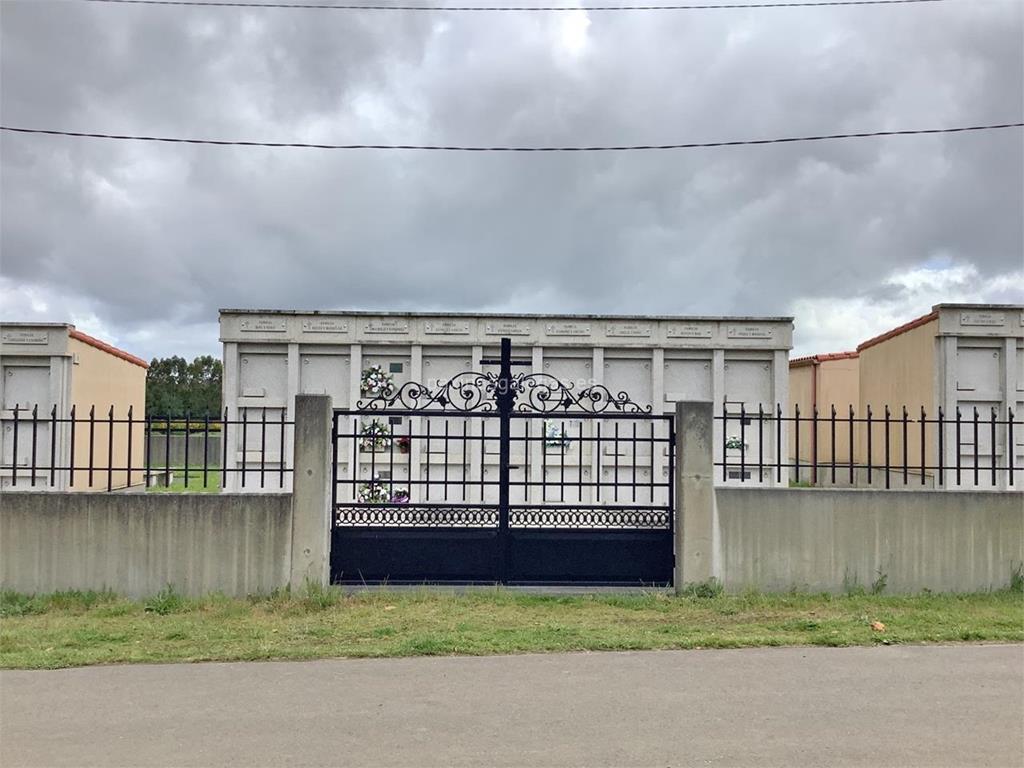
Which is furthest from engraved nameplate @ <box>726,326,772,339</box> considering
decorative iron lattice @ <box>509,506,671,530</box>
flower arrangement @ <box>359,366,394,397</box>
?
flower arrangement @ <box>359,366,394,397</box>

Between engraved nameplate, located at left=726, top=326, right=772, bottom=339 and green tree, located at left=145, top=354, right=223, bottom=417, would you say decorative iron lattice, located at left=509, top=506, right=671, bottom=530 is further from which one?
green tree, located at left=145, top=354, right=223, bottom=417

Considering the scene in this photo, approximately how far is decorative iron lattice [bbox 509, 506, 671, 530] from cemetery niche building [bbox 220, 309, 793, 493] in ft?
12.1

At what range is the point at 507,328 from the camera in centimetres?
1095

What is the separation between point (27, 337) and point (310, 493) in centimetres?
722

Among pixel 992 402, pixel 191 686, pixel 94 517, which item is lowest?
pixel 191 686

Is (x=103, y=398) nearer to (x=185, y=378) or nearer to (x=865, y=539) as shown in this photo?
(x=865, y=539)

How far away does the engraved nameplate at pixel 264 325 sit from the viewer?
35.1 ft

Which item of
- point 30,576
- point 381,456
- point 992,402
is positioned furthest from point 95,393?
point 992,402

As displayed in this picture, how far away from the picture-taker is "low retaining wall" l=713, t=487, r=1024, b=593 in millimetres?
6773

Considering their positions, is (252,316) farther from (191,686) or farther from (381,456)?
(191,686)

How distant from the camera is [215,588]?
658 centimetres

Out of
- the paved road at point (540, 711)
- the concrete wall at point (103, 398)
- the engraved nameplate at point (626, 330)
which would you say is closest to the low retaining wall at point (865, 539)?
the paved road at point (540, 711)

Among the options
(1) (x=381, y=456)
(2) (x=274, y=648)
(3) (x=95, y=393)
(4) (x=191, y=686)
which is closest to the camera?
(4) (x=191, y=686)

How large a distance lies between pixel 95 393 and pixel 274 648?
9.81m
